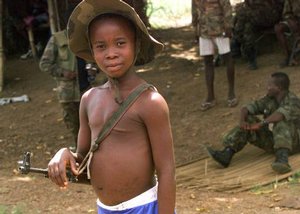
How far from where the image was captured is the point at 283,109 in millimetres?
5891

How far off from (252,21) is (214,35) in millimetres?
2221

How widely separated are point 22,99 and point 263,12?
4.04 metres

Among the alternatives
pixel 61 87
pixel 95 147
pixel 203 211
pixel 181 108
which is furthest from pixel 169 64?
pixel 95 147

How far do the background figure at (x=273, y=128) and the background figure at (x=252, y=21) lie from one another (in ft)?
10.8

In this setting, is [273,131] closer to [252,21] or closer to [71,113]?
[71,113]

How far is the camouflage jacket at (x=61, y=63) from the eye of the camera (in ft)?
19.7

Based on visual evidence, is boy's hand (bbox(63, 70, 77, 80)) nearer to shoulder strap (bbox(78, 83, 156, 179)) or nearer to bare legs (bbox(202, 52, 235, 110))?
bare legs (bbox(202, 52, 235, 110))

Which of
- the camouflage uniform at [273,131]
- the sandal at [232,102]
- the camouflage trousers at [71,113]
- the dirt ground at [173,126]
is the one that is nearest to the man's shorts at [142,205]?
the dirt ground at [173,126]

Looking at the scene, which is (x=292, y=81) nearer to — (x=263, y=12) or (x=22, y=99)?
(x=263, y=12)

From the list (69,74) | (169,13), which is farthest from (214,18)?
(169,13)

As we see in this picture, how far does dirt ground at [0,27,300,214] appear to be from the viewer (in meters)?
5.08

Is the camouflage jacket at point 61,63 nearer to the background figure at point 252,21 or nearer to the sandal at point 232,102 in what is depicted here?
the sandal at point 232,102

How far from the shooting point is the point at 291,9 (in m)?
9.11

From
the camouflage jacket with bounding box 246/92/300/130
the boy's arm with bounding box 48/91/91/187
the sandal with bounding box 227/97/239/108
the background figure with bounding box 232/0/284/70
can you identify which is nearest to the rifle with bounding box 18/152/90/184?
the boy's arm with bounding box 48/91/91/187
